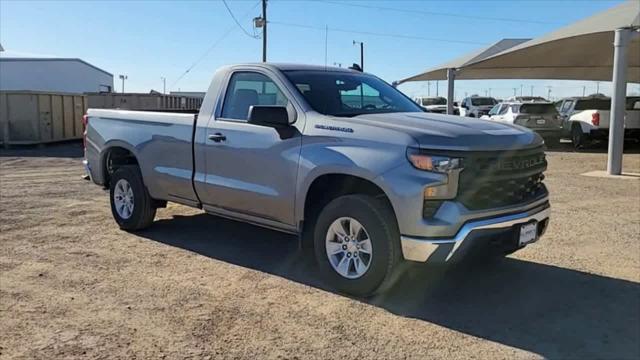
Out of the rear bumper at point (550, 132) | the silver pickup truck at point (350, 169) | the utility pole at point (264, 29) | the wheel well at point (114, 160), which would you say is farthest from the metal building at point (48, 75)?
the silver pickup truck at point (350, 169)

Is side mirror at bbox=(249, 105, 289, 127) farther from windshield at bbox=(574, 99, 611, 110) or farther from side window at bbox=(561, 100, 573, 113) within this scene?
side window at bbox=(561, 100, 573, 113)

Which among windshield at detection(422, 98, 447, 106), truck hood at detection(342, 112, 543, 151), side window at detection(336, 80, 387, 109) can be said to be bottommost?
truck hood at detection(342, 112, 543, 151)

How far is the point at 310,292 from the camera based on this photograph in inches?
197

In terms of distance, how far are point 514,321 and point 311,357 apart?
1626 mm

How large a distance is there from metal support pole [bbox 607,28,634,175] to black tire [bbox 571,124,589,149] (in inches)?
256

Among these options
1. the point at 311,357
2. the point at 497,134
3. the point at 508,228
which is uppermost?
the point at 497,134

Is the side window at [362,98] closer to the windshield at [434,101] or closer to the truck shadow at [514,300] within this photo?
the truck shadow at [514,300]

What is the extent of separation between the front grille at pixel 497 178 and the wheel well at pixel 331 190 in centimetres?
65

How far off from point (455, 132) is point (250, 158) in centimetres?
199

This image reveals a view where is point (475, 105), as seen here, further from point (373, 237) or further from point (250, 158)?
point (373, 237)

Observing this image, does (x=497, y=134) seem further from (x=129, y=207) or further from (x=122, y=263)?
(x=129, y=207)

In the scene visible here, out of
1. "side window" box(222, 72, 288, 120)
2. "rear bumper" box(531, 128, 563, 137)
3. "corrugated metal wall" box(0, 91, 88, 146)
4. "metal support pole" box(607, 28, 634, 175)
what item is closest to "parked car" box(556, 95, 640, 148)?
"rear bumper" box(531, 128, 563, 137)

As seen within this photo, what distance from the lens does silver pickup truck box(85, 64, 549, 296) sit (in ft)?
14.1

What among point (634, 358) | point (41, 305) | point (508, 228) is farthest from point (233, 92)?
point (634, 358)
